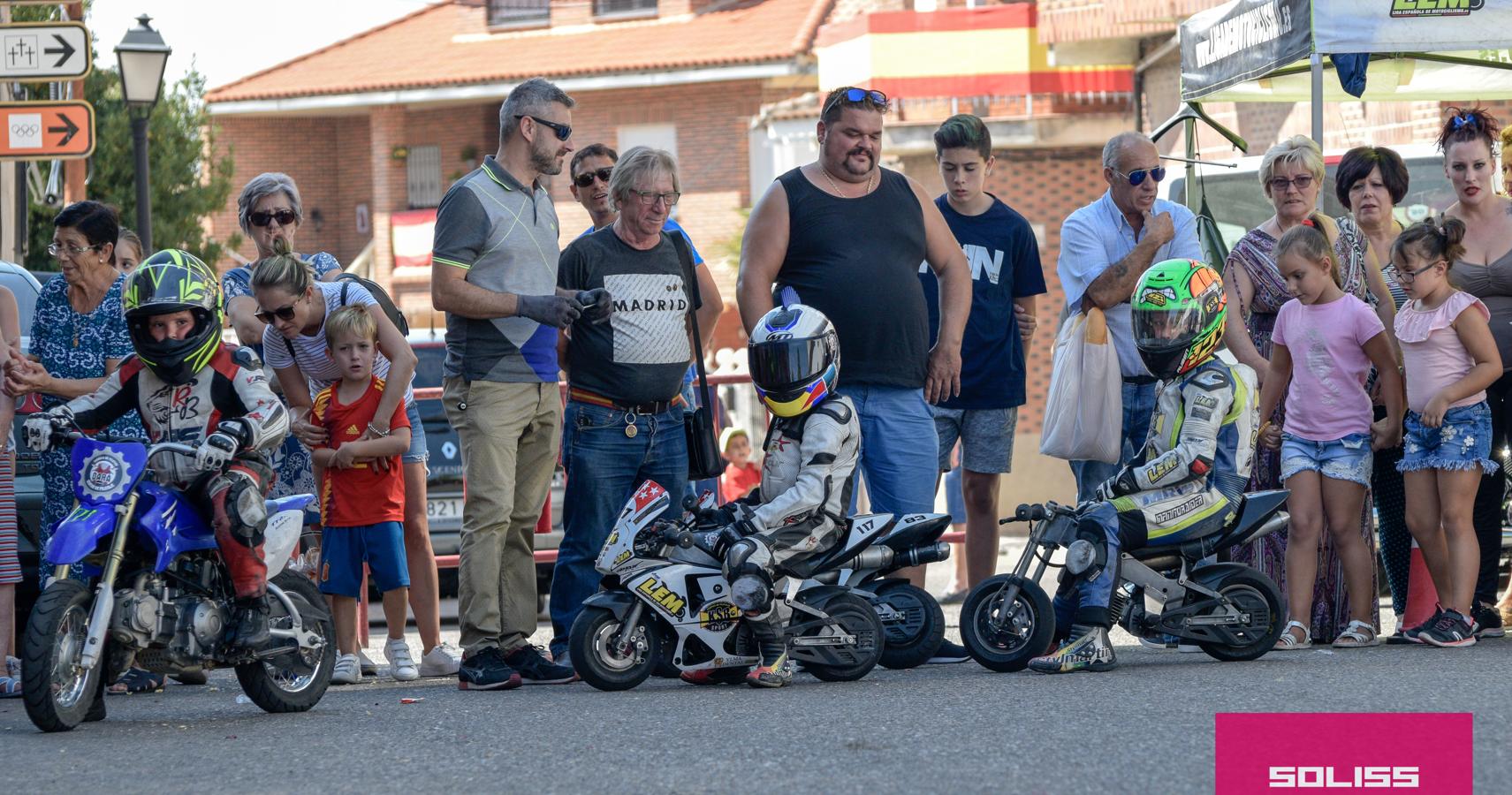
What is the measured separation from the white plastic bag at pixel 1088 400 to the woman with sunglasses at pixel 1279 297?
0.58 m

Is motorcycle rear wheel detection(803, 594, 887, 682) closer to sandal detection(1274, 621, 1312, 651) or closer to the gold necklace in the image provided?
the gold necklace

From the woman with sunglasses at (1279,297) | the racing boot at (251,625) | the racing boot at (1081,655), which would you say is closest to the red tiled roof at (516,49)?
the woman with sunglasses at (1279,297)

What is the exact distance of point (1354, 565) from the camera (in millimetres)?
8125

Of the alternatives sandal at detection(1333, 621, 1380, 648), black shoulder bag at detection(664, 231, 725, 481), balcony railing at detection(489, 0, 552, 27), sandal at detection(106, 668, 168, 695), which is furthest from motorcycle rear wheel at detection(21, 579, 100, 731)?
balcony railing at detection(489, 0, 552, 27)

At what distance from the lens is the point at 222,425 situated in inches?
256

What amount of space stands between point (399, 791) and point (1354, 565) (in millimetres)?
4498

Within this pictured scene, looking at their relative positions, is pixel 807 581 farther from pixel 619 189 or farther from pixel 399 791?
pixel 399 791

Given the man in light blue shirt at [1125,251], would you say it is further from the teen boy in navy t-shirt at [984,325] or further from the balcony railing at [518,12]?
the balcony railing at [518,12]

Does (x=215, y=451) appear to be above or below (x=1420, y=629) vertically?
above

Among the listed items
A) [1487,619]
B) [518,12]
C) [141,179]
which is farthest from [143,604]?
[518,12]

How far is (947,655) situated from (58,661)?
326 cm

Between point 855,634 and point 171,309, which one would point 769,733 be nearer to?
point 855,634

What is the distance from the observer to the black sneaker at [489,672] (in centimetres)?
735

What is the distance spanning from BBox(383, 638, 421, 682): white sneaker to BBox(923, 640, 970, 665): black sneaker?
2.03 metres
